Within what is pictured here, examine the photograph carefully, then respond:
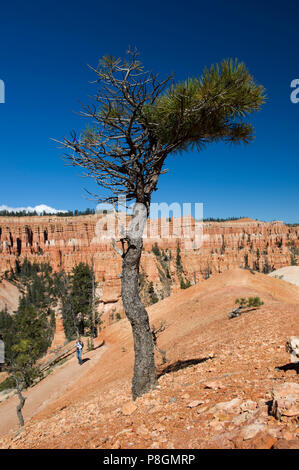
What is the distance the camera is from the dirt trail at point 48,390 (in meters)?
13.4

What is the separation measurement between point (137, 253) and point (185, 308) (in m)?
17.3

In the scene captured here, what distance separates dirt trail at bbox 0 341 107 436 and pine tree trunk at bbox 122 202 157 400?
9.54 m

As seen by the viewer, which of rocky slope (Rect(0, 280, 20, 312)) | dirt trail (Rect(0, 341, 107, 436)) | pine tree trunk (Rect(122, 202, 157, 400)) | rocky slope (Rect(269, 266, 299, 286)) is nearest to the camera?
pine tree trunk (Rect(122, 202, 157, 400))

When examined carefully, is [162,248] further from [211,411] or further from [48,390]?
[211,411]

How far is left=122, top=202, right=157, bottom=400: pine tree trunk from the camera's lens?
5.54 meters

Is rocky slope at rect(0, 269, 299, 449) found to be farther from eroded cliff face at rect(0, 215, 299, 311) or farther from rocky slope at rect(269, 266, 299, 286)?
eroded cliff face at rect(0, 215, 299, 311)

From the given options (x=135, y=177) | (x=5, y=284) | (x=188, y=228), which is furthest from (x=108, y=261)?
(x=135, y=177)

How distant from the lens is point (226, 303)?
18.0 meters

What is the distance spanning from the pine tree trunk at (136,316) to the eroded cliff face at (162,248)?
65.7m

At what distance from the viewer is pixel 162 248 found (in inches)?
4360

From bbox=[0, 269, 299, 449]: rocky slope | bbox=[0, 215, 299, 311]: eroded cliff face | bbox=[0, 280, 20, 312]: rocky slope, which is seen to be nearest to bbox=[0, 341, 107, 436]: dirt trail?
bbox=[0, 269, 299, 449]: rocky slope

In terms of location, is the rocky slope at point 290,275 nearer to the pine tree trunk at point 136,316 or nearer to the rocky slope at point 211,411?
the rocky slope at point 211,411
